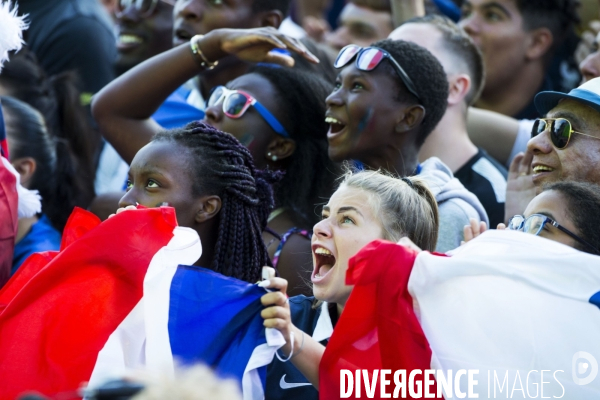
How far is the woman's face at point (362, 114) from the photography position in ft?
13.9

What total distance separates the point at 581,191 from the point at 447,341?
743mm

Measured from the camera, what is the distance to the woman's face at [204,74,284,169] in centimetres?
439

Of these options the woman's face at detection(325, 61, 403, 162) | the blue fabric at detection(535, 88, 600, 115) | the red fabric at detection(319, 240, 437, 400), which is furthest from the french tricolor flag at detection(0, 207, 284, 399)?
the blue fabric at detection(535, 88, 600, 115)

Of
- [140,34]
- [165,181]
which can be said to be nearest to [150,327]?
[165,181]

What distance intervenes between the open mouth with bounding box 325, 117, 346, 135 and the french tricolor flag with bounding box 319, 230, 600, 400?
61.9 inches

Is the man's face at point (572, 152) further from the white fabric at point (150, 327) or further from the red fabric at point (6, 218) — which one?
the red fabric at point (6, 218)

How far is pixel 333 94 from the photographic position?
14.2 feet

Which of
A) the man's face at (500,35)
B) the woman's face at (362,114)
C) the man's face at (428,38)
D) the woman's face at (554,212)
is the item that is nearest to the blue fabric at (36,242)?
the woman's face at (362,114)

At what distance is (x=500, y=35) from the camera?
19.1 ft

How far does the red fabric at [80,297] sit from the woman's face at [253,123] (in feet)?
Result: 4.32

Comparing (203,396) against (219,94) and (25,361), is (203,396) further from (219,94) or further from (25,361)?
(219,94)

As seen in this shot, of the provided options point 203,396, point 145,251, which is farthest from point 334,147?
point 203,396

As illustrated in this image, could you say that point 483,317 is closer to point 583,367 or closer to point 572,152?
point 583,367

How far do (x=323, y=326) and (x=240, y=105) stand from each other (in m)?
1.49
